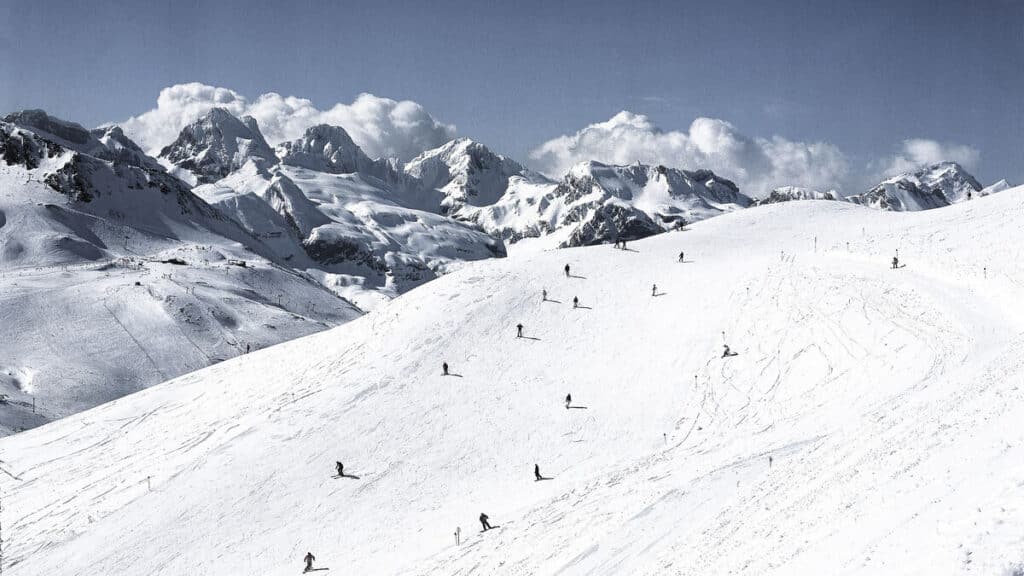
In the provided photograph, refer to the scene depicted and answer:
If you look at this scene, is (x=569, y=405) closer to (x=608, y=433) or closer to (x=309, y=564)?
(x=608, y=433)

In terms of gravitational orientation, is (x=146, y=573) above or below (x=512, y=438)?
below

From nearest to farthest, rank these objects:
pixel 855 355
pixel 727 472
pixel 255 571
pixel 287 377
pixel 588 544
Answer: pixel 588 544 → pixel 727 472 → pixel 255 571 → pixel 855 355 → pixel 287 377

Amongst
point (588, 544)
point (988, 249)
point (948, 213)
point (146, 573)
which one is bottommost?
point (146, 573)

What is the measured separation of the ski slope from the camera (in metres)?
23.4

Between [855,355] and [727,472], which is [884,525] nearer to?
[727,472]

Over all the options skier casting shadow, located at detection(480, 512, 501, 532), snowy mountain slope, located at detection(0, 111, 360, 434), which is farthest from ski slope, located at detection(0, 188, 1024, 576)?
snowy mountain slope, located at detection(0, 111, 360, 434)

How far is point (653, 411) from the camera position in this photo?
156ft

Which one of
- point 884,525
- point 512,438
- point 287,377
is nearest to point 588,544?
point 884,525

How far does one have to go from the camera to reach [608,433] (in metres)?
46.3

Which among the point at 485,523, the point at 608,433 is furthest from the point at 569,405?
the point at 485,523

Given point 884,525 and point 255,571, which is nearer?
point 884,525

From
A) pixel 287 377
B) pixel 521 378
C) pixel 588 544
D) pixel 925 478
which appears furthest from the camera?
pixel 287 377

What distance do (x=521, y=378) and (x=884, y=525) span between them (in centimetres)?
3560

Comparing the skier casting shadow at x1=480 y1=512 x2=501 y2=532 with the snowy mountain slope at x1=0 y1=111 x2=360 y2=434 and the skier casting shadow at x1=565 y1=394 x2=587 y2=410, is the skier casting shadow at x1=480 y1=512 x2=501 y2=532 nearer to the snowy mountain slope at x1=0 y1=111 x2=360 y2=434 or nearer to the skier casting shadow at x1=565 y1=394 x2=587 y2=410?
the skier casting shadow at x1=565 y1=394 x2=587 y2=410
